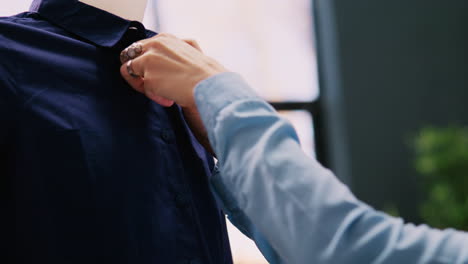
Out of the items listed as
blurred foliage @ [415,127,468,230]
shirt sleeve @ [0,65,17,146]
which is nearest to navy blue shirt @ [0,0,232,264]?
shirt sleeve @ [0,65,17,146]

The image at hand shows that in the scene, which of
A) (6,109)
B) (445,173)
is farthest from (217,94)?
(445,173)

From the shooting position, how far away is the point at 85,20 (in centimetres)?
85

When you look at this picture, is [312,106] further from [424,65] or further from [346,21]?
[424,65]

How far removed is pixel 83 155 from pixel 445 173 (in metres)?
3.71

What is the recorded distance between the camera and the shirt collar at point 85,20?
2.73 feet

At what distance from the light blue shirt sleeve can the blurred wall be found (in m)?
3.82

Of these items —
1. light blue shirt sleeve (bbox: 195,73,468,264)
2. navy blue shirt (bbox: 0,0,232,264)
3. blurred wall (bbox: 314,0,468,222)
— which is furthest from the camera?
blurred wall (bbox: 314,0,468,222)

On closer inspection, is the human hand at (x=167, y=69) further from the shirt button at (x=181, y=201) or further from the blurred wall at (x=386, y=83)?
the blurred wall at (x=386, y=83)

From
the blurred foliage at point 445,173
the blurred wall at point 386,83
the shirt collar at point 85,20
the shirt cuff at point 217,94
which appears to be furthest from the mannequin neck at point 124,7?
the blurred wall at point 386,83

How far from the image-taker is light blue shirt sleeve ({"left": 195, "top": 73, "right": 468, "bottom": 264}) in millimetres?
625

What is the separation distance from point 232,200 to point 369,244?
1.06ft

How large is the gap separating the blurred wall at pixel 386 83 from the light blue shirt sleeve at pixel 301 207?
3.82 meters

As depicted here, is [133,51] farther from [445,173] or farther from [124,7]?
[445,173]

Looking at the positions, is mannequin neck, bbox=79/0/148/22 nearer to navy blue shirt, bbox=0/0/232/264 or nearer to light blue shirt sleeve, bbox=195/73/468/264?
navy blue shirt, bbox=0/0/232/264
